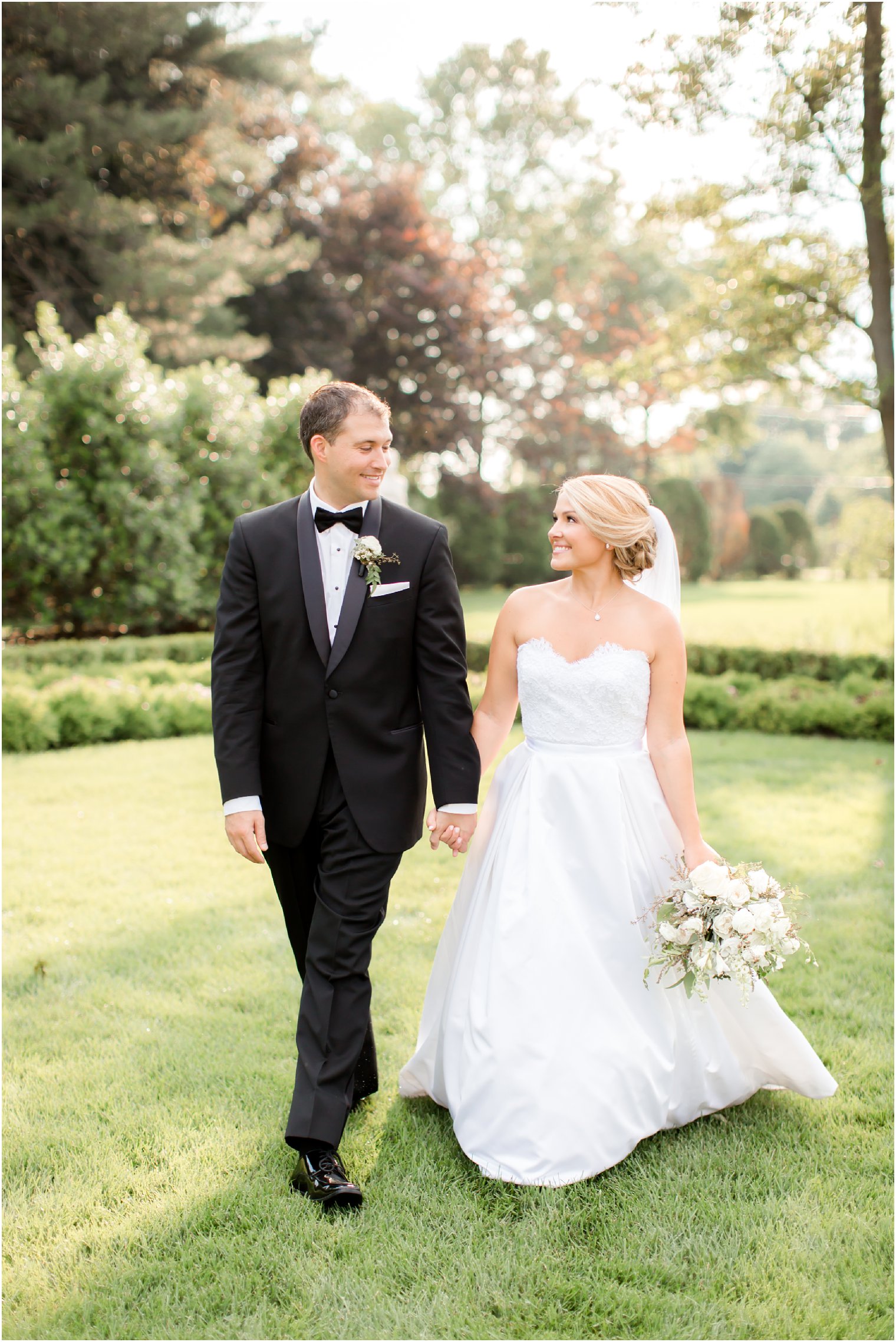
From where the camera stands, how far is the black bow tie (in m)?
2.99

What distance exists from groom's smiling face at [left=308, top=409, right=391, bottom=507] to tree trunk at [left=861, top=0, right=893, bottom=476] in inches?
327

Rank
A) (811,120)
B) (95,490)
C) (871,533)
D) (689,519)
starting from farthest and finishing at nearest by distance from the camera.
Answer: (689,519)
(871,533)
(95,490)
(811,120)

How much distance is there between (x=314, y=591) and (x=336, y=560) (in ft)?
0.42

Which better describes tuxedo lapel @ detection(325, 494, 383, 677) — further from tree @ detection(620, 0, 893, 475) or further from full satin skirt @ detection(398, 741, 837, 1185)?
tree @ detection(620, 0, 893, 475)

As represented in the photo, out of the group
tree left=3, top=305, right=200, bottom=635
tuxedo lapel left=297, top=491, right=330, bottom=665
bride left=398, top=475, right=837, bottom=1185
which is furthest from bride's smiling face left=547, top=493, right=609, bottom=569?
tree left=3, top=305, right=200, bottom=635

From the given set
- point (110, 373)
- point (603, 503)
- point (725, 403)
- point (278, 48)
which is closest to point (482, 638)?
point (110, 373)

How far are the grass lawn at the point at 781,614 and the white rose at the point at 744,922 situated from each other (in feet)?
29.3

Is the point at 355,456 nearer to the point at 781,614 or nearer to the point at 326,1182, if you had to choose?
the point at 326,1182

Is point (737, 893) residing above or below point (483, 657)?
above

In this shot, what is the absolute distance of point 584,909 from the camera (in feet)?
10.1

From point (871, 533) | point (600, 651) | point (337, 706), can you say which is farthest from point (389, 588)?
point (871, 533)

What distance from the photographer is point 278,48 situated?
56.0ft

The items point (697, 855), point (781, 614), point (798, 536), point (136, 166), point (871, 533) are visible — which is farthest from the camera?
point (798, 536)

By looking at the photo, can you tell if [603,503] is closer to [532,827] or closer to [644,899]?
[532,827]
